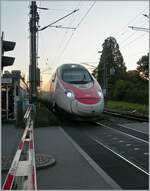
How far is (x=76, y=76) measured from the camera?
74.9 feet

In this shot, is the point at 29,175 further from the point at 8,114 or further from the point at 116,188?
the point at 8,114

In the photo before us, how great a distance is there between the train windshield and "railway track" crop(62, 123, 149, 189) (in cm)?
505

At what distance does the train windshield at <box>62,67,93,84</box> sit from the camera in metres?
22.4

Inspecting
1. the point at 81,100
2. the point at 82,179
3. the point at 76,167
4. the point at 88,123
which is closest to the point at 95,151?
the point at 76,167

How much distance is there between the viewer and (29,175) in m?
7.02

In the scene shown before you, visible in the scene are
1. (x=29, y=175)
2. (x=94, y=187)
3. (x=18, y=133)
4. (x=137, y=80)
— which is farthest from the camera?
(x=137, y=80)

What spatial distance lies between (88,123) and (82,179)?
49.6ft

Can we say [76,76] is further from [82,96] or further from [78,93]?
[82,96]

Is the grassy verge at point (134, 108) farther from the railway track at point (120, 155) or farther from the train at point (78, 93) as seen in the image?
Answer: the railway track at point (120, 155)

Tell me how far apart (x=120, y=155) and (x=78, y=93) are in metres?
9.95

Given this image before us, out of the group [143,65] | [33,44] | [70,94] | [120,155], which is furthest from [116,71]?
[120,155]

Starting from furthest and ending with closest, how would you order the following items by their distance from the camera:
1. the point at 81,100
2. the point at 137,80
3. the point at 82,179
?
the point at 137,80
the point at 81,100
the point at 82,179

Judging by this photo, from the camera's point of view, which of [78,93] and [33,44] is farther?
[33,44]

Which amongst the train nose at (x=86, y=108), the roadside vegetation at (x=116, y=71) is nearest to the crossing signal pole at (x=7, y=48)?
the train nose at (x=86, y=108)
